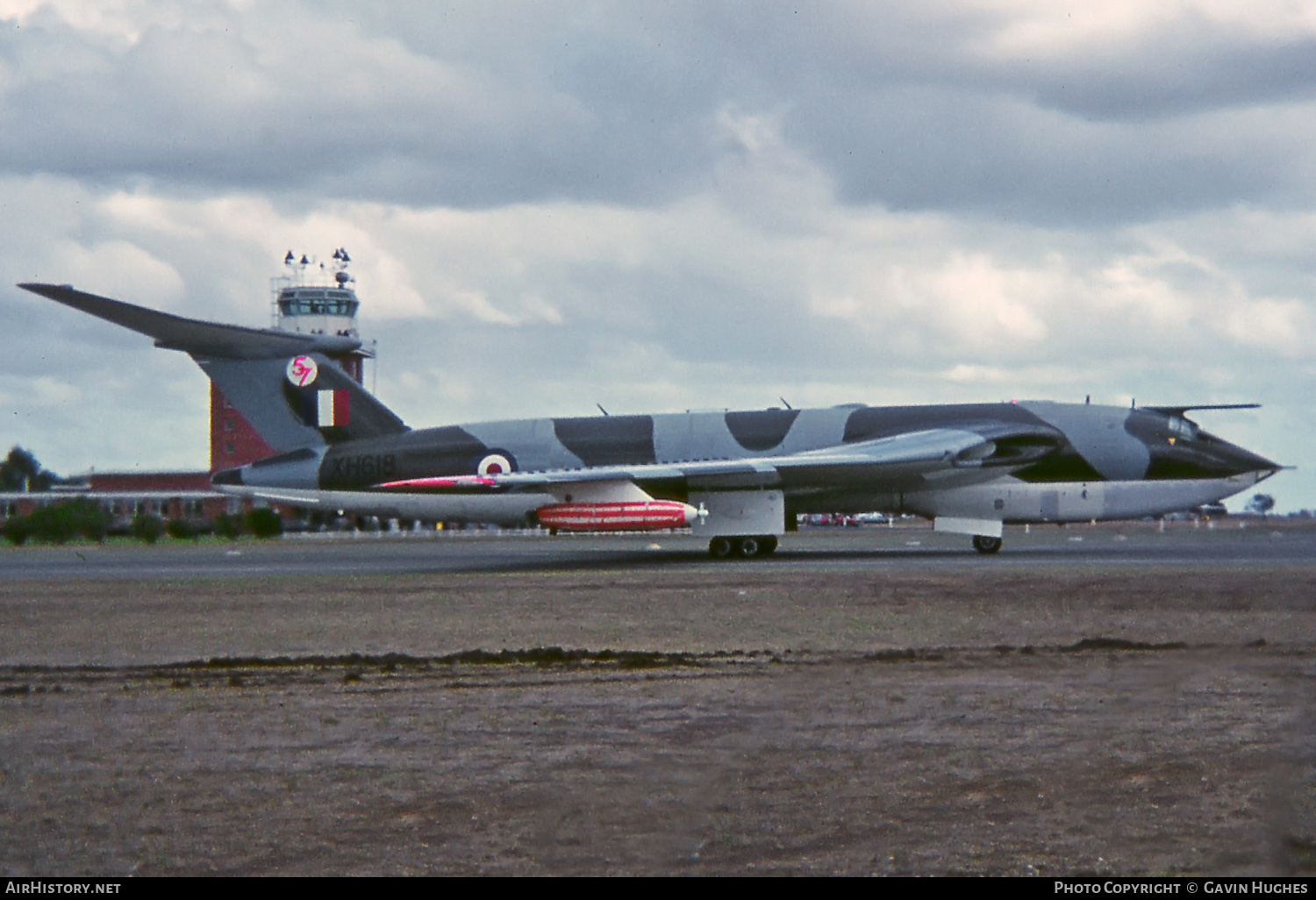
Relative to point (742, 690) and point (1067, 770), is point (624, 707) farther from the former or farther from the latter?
point (1067, 770)

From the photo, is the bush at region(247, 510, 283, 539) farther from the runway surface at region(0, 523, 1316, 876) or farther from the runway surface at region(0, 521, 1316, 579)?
the runway surface at region(0, 523, 1316, 876)

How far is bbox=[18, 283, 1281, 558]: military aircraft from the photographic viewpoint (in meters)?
32.8

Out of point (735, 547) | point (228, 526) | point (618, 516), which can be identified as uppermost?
point (618, 516)

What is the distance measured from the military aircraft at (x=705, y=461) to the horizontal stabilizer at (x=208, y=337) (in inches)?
2.0

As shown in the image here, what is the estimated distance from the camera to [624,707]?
35.2 feet

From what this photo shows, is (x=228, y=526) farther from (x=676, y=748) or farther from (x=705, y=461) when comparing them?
(x=676, y=748)

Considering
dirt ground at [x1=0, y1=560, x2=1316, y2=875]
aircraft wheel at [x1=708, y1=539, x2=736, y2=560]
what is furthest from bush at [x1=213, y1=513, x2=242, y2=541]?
dirt ground at [x1=0, y1=560, x2=1316, y2=875]

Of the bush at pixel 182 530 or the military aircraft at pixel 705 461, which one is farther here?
the bush at pixel 182 530

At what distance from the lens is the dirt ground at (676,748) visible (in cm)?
668

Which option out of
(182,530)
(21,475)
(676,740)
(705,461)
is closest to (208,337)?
(705,461)

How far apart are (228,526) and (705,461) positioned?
3595 centimetres

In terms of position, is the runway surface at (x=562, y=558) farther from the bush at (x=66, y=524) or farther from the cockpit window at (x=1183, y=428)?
the bush at (x=66, y=524)

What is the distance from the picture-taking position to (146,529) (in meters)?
60.1

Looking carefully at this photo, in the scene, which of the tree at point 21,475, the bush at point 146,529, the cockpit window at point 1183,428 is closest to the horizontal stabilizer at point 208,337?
the cockpit window at point 1183,428
